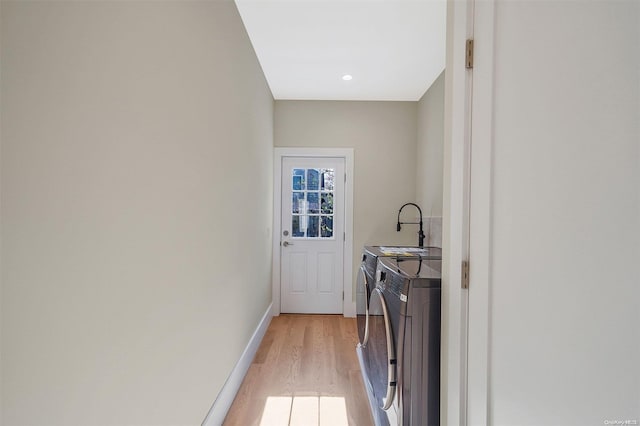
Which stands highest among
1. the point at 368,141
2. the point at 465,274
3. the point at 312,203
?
the point at 368,141

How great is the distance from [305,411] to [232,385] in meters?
0.49

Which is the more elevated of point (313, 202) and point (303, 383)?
point (313, 202)

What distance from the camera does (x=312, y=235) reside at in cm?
378

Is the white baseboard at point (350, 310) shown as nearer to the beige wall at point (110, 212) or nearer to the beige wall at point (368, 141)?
the beige wall at point (368, 141)

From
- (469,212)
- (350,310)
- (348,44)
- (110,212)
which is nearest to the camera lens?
(110,212)

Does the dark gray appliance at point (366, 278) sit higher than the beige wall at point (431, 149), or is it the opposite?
the beige wall at point (431, 149)

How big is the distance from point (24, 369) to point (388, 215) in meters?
3.38

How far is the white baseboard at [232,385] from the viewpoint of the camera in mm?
1622

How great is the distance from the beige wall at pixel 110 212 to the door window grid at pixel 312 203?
82.7 inches

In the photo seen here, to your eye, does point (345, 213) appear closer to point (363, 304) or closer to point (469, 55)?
point (363, 304)

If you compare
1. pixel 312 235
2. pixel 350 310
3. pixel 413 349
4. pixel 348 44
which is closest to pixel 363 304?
pixel 413 349

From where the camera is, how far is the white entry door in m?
3.75

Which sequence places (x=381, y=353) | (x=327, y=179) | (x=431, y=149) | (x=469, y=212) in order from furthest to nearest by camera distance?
(x=327, y=179) < (x=431, y=149) < (x=381, y=353) < (x=469, y=212)

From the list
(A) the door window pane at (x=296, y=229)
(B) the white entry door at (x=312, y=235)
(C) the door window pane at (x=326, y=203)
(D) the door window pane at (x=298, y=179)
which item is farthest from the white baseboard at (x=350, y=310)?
(D) the door window pane at (x=298, y=179)
